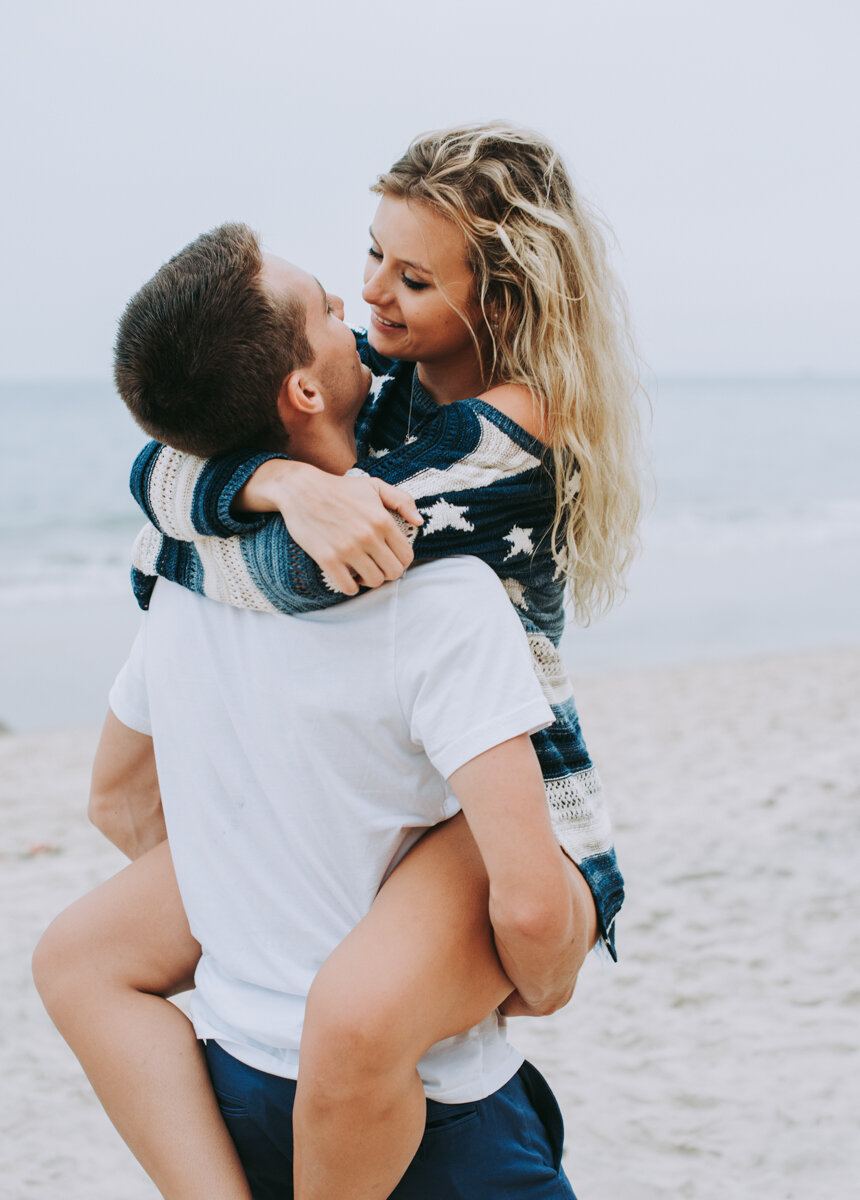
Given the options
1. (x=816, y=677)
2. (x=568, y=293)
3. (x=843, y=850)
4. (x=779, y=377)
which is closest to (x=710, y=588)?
(x=816, y=677)

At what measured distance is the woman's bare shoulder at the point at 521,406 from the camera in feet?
5.31

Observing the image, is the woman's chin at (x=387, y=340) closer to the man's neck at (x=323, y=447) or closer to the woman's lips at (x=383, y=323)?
the woman's lips at (x=383, y=323)

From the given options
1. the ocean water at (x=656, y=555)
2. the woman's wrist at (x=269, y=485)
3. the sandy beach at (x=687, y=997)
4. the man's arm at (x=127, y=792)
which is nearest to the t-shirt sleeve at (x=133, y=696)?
the man's arm at (x=127, y=792)

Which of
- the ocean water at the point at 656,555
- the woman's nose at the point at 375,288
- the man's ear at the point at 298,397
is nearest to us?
the man's ear at the point at 298,397

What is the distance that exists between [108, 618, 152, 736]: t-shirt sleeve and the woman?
13 cm

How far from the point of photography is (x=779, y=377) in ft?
220

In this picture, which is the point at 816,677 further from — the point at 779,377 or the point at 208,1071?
the point at 779,377

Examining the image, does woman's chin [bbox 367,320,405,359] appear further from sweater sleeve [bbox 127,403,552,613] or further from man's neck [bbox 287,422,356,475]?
sweater sleeve [bbox 127,403,552,613]

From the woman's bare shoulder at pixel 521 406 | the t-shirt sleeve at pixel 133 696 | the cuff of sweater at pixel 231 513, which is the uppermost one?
the woman's bare shoulder at pixel 521 406

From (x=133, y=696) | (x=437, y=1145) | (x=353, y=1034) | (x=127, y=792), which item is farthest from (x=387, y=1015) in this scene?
(x=127, y=792)

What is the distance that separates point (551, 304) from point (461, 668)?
69cm

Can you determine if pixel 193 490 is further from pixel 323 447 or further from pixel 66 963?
pixel 66 963

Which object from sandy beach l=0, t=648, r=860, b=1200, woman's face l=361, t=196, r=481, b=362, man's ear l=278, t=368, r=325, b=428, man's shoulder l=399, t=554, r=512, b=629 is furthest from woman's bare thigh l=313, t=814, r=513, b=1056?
sandy beach l=0, t=648, r=860, b=1200

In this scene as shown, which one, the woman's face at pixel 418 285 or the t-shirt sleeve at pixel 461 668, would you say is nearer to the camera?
the t-shirt sleeve at pixel 461 668
